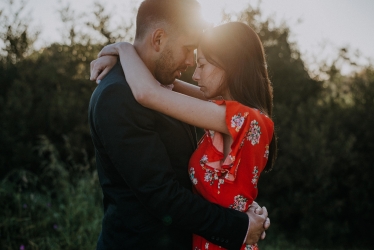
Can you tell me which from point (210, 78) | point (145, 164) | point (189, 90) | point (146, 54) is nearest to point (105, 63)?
point (146, 54)

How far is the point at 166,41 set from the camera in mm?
2346

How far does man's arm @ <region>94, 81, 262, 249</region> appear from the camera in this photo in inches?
73.2

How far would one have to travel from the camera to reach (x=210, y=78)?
2.42 metres

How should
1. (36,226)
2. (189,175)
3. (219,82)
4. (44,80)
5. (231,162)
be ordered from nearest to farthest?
(231,162) < (189,175) < (219,82) < (36,226) < (44,80)

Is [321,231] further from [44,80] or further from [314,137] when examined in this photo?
[44,80]

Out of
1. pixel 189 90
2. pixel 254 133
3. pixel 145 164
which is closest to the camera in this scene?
pixel 145 164

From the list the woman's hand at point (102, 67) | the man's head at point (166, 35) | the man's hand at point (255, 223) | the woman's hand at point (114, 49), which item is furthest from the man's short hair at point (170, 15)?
the man's hand at point (255, 223)

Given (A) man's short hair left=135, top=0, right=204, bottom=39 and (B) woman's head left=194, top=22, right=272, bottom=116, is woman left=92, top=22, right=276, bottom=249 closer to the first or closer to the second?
(B) woman's head left=194, top=22, right=272, bottom=116

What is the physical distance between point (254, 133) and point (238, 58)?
51cm

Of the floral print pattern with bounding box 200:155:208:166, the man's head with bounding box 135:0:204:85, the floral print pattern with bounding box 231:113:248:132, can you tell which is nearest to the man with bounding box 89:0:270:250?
the man's head with bounding box 135:0:204:85

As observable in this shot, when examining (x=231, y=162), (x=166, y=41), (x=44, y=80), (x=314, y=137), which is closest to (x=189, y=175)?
(x=231, y=162)

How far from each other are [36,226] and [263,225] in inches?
137

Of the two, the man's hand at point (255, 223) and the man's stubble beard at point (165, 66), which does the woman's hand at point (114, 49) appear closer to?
the man's stubble beard at point (165, 66)

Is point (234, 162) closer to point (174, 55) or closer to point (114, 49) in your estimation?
point (174, 55)
